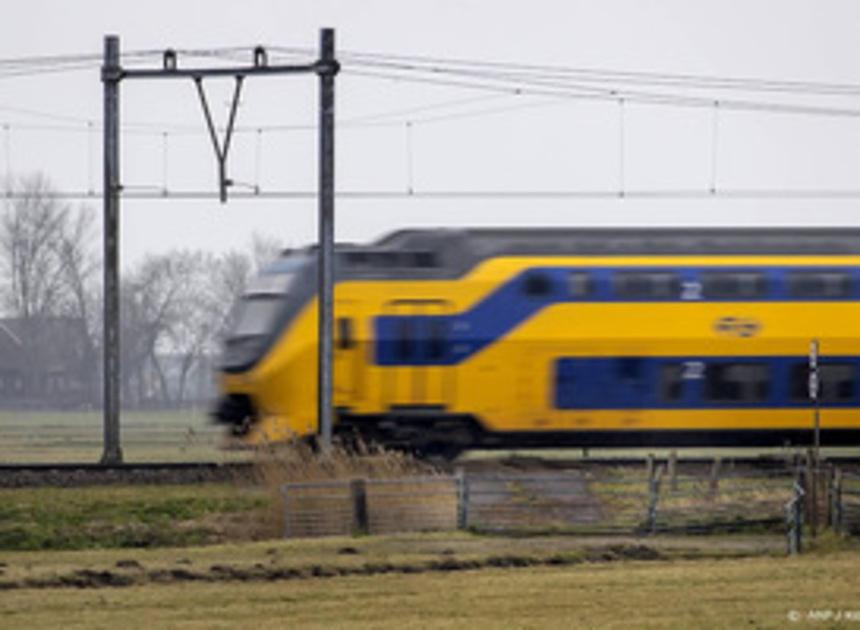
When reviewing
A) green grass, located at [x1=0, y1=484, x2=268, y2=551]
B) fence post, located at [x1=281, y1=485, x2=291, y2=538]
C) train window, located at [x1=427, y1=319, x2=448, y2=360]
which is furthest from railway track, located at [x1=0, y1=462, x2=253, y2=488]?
fence post, located at [x1=281, y1=485, x2=291, y2=538]

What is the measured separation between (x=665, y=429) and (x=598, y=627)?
69.8 feet

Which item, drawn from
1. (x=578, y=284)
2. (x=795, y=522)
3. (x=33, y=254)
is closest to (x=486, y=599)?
(x=795, y=522)

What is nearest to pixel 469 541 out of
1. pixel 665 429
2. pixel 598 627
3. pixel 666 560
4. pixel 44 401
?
pixel 666 560

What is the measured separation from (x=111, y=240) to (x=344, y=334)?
5.65 metres

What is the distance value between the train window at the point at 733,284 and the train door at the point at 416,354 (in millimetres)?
5663

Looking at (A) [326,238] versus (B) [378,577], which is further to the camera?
(A) [326,238]

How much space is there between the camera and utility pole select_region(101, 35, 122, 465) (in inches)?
1604

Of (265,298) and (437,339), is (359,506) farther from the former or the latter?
(265,298)

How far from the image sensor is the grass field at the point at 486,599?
2080cm

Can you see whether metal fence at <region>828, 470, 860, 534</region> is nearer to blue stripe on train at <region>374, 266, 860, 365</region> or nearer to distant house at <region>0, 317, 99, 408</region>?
blue stripe on train at <region>374, 266, 860, 365</region>

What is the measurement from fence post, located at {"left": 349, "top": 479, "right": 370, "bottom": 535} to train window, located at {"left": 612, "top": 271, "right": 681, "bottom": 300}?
12178 mm

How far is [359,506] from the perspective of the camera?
2997 centimetres

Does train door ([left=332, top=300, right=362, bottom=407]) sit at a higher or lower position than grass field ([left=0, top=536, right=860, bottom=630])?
higher

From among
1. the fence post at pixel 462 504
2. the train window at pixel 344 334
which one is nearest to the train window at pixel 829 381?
the train window at pixel 344 334
